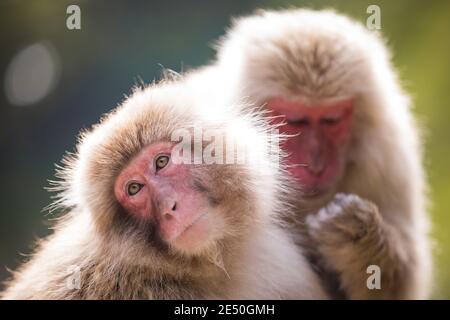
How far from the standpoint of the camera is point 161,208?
12.2 ft

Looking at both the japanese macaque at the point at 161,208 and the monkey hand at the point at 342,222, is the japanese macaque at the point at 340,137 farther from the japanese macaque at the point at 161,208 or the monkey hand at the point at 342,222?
the japanese macaque at the point at 161,208

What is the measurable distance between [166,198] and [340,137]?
71.4 inches

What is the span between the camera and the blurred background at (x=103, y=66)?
6637mm

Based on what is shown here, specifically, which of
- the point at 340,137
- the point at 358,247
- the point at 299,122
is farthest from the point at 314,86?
the point at 358,247

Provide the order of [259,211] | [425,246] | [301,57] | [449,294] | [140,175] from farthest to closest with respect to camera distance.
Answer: [449,294]
[425,246]
[301,57]
[259,211]
[140,175]

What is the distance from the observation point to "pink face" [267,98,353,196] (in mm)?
4820

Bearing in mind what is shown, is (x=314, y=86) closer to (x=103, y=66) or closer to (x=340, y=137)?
(x=340, y=137)

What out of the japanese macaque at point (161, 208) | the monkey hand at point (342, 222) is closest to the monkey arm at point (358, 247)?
the monkey hand at point (342, 222)

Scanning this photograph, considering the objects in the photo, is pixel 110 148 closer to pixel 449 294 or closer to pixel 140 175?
pixel 140 175

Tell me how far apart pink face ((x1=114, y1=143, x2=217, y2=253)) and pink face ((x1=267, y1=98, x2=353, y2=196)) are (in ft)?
3.63

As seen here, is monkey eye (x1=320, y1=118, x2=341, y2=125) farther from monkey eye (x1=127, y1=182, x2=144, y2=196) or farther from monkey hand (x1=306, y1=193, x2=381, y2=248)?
monkey eye (x1=127, y1=182, x2=144, y2=196)

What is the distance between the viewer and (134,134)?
3.91 m

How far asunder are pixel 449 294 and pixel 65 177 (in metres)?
4.54
